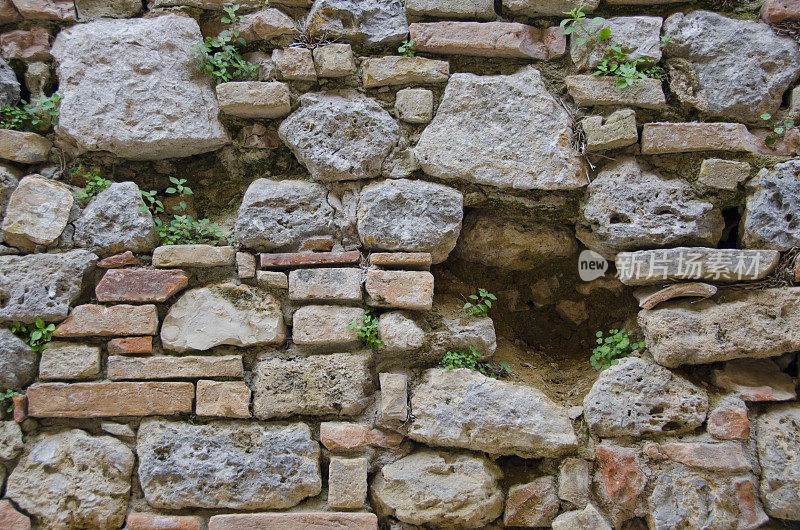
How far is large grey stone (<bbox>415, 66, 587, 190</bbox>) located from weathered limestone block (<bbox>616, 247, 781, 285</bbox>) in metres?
0.34

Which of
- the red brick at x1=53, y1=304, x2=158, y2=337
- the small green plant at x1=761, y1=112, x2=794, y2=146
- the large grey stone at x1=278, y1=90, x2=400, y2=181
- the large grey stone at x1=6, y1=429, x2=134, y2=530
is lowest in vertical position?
the large grey stone at x1=6, y1=429, x2=134, y2=530

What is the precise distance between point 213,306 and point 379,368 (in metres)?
0.61

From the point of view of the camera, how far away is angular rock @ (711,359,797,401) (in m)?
1.58

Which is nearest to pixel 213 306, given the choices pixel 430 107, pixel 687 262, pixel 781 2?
pixel 430 107

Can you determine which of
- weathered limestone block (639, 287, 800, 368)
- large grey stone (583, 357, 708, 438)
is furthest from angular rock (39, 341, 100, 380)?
weathered limestone block (639, 287, 800, 368)

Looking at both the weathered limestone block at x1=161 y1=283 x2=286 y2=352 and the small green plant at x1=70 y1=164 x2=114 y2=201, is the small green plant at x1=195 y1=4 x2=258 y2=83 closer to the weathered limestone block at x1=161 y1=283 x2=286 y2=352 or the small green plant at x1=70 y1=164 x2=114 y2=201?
the small green plant at x1=70 y1=164 x2=114 y2=201

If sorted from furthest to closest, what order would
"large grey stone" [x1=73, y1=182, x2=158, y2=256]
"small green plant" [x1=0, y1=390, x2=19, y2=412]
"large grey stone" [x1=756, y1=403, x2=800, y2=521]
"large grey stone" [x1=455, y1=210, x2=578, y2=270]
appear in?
"large grey stone" [x1=455, y1=210, x2=578, y2=270]
"large grey stone" [x1=73, y1=182, x2=158, y2=256]
"small green plant" [x1=0, y1=390, x2=19, y2=412]
"large grey stone" [x1=756, y1=403, x2=800, y2=521]

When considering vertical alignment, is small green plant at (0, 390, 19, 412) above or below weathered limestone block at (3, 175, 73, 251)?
below

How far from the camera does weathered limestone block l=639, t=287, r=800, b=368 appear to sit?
1575 mm

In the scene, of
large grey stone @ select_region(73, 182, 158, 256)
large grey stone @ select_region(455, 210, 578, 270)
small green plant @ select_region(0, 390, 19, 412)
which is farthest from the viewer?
large grey stone @ select_region(455, 210, 578, 270)

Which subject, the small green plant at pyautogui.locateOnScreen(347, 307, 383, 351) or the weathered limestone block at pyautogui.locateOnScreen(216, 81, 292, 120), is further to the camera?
the weathered limestone block at pyautogui.locateOnScreen(216, 81, 292, 120)

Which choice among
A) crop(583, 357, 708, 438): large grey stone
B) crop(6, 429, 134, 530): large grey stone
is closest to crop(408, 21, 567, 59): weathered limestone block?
crop(583, 357, 708, 438): large grey stone

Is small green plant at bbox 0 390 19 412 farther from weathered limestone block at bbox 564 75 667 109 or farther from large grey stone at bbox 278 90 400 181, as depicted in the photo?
weathered limestone block at bbox 564 75 667 109

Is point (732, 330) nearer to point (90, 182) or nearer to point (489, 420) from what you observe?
point (489, 420)
